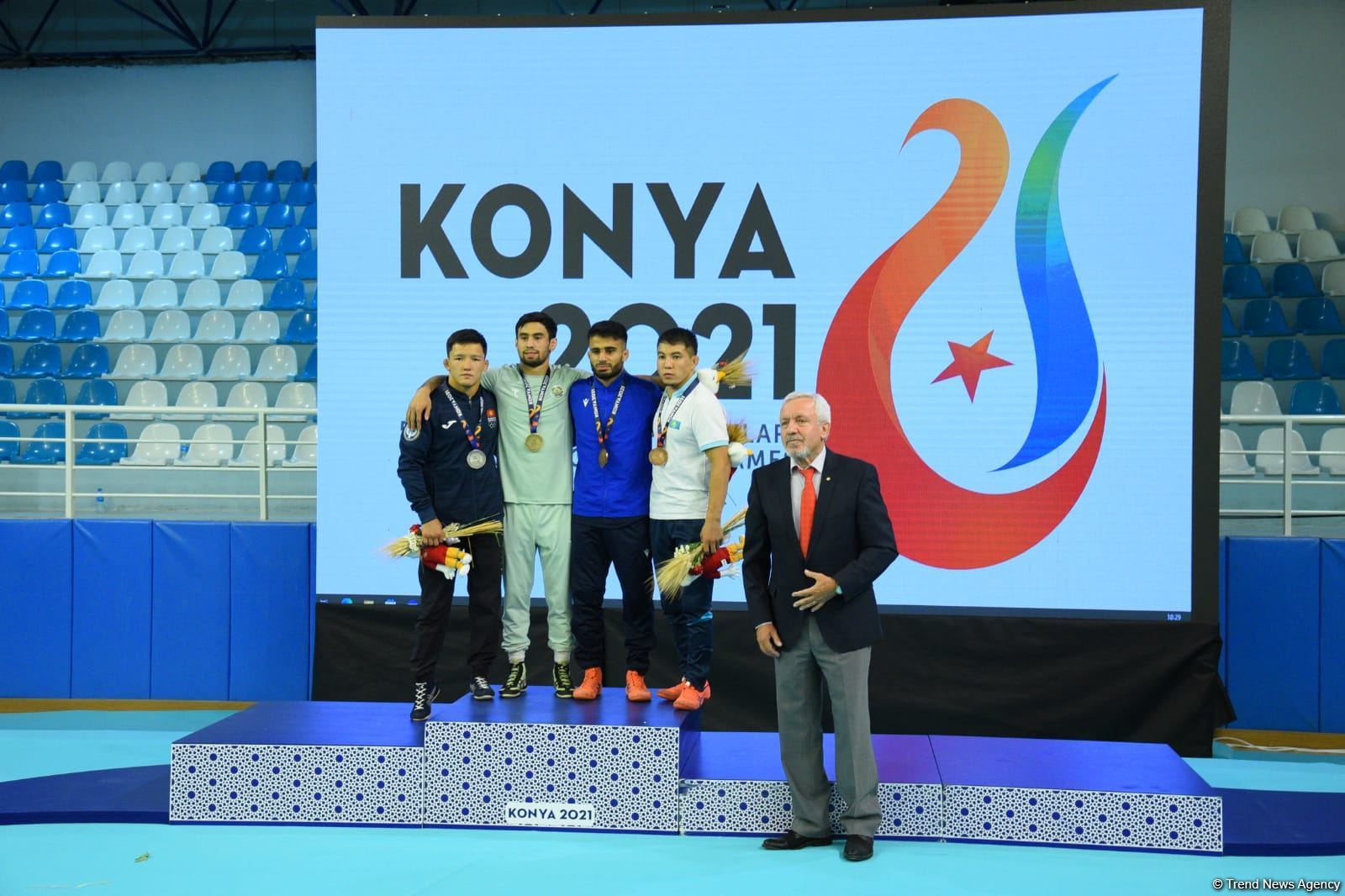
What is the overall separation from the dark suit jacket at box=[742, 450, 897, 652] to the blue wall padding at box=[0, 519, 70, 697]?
4.67 meters

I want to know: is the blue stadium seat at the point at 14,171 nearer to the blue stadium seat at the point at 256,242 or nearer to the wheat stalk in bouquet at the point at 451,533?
the blue stadium seat at the point at 256,242

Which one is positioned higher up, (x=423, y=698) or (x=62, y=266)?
(x=62, y=266)

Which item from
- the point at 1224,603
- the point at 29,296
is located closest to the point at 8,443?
the point at 29,296

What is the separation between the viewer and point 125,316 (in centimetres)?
1124

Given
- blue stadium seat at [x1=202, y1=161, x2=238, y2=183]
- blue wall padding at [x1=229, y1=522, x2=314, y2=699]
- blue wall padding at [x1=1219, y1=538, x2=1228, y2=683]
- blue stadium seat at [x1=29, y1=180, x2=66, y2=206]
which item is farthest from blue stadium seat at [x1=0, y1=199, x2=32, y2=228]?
blue wall padding at [x1=1219, y1=538, x2=1228, y2=683]

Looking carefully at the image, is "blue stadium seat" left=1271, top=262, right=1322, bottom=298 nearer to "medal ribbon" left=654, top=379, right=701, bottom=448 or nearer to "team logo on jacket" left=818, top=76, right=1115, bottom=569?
"team logo on jacket" left=818, top=76, right=1115, bottom=569

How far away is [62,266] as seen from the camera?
1189 centimetres

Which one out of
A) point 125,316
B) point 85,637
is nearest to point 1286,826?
point 85,637

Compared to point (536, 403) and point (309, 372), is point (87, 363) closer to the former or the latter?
point (309, 372)

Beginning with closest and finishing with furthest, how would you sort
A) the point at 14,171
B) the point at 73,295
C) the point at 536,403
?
the point at 536,403 → the point at 73,295 → the point at 14,171

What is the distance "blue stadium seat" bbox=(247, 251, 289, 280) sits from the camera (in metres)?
11.6

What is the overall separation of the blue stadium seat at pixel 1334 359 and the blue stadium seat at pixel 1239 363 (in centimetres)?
53

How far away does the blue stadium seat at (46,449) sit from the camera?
31.5 ft

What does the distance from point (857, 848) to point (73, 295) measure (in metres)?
10.4
